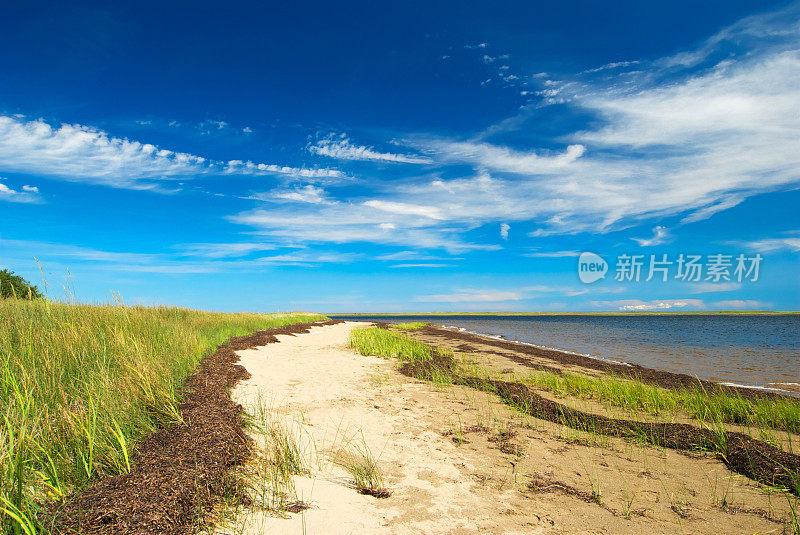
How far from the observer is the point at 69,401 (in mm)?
4520

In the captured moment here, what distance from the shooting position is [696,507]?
13.9ft

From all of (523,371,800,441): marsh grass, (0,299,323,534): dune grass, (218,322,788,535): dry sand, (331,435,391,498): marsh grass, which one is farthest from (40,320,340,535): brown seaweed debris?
(523,371,800,441): marsh grass

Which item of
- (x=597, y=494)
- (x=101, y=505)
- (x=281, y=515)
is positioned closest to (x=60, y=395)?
(x=101, y=505)

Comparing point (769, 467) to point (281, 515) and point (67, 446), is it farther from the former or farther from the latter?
point (67, 446)

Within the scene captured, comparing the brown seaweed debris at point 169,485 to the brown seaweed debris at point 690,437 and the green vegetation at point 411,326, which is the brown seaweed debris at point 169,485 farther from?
the green vegetation at point 411,326

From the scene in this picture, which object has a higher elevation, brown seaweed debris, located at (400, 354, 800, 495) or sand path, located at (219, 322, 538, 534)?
sand path, located at (219, 322, 538, 534)

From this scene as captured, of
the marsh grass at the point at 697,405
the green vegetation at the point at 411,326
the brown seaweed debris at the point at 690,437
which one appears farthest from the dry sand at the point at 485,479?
the green vegetation at the point at 411,326

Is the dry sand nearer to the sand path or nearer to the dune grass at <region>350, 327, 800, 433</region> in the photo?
the sand path

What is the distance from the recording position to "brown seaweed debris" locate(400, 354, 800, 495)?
509cm

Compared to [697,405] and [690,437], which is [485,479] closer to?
[690,437]

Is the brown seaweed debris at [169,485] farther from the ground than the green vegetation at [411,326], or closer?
farther from the ground

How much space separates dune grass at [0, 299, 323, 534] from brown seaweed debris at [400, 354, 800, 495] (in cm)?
673

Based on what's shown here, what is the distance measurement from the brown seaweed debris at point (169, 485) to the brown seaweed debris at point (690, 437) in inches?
232

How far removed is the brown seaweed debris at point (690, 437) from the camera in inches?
201
